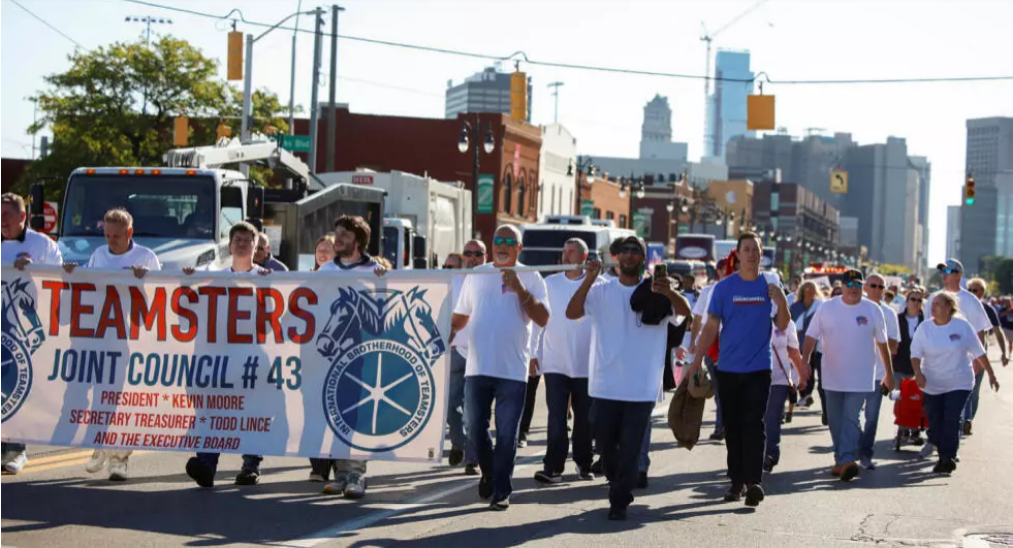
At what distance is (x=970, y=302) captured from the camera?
1652cm

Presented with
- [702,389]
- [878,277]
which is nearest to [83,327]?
[702,389]

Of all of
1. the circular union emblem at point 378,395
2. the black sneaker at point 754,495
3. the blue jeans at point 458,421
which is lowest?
the black sneaker at point 754,495

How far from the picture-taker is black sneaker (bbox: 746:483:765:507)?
417 inches

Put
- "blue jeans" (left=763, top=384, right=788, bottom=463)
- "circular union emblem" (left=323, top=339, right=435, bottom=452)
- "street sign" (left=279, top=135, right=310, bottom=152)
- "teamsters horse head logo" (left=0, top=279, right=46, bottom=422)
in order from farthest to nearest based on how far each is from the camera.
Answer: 1. "street sign" (left=279, top=135, right=310, bottom=152)
2. "blue jeans" (left=763, top=384, right=788, bottom=463)
3. "teamsters horse head logo" (left=0, top=279, right=46, bottom=422)
4. "circular union emblem" (left=323, top=339, right=435, bottom=452)

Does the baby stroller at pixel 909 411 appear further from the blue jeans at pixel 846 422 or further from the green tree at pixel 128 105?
the green tree at pixel 128 105

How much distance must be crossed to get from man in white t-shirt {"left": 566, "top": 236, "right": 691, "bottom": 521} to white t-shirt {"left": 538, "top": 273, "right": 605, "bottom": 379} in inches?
55.0

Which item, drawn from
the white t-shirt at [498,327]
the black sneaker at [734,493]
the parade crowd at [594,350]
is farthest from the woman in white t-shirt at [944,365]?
the white t-shirt at [498,327]

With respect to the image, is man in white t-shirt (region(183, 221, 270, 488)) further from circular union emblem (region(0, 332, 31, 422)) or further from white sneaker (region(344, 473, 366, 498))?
circular union emblem (region(0, 332, 31, 422))

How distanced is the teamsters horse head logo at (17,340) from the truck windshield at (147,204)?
28.0 feet

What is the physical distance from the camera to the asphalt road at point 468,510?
28.8ft

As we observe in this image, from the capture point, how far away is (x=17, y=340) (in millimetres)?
10430

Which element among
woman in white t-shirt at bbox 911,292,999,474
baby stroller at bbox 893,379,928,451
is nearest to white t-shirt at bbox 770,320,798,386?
woman in white t-shirt at bbox 911,292,999,474

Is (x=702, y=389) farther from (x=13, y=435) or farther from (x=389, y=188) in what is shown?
(x=389, y=188)

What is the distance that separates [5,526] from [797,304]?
12.3m
